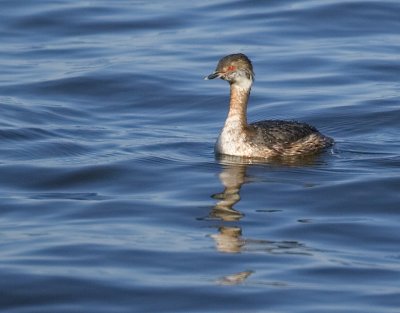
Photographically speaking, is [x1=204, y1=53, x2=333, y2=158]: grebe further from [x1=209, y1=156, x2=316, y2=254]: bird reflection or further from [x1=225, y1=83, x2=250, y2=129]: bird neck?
[x1=209, y1=156, x2=316, y2=254]: bird reflection

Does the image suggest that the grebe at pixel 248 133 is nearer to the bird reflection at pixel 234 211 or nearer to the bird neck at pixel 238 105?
the bird neck at pixel 238 105

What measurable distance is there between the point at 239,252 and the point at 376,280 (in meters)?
1.43

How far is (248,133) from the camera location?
17.3 m

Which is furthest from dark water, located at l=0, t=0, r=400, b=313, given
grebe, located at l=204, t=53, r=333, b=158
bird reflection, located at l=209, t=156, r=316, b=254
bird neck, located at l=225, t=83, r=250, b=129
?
bird neck, located at l=225, t=83, r=250, b=129

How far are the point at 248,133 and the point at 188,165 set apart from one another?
0.95 m

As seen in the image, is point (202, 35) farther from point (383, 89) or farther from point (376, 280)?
point (376, 280)

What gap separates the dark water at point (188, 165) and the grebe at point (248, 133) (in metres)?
0.28

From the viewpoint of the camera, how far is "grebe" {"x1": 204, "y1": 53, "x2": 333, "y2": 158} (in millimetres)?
17234

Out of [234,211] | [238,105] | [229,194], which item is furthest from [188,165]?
[234,211]

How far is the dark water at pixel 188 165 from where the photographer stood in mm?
12234

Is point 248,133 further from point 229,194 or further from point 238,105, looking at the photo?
point 229,194

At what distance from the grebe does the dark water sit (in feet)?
0.92

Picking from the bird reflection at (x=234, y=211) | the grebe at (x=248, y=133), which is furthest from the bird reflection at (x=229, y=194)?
the grebe at (x=248, y=133)

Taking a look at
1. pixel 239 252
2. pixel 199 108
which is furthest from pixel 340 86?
pixel 239 252
